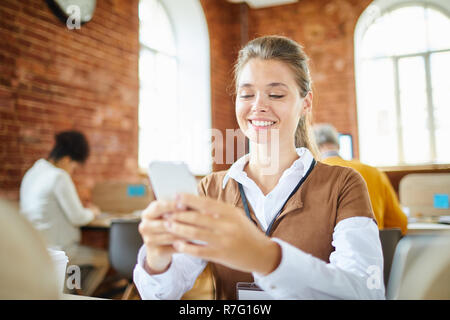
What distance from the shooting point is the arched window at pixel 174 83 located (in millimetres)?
3844

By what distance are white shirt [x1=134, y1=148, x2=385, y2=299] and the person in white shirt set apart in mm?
1553

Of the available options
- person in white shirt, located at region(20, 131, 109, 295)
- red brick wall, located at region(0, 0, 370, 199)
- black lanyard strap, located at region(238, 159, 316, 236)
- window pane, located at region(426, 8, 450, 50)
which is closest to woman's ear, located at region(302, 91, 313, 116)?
black lanyard strap, located at region(238, 159, 316, 236)

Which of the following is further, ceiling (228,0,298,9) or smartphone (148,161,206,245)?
ceiling (228,0,298,9)

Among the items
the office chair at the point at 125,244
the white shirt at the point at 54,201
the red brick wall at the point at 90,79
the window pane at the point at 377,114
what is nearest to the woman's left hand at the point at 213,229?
the red brick wall at the point at 90,79

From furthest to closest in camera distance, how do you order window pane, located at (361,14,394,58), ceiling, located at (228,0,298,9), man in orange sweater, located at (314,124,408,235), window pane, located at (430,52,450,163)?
ceiling, located at (228,0,298,9), window pane, located at (361,14,394,58), window pane, located at (430,52,450,163), man in orange sweater, located at (314,124,408,235)

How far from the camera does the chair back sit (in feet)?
6.88

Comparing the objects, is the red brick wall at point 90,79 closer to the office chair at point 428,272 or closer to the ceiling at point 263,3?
the ceiling at point 263,3

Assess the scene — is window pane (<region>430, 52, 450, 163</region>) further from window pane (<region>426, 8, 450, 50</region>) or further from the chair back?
the chair back

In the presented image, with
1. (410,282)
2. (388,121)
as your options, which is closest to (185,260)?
(410,282)

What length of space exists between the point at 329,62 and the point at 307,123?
415cm

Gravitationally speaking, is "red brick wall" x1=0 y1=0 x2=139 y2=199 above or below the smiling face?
→ above

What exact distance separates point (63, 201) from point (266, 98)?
6.11ft

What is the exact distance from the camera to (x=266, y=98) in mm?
733

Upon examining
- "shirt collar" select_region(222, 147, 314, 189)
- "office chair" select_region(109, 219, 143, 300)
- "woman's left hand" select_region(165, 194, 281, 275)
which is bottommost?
"office chair" select_region(109, 219, 143, 300)
